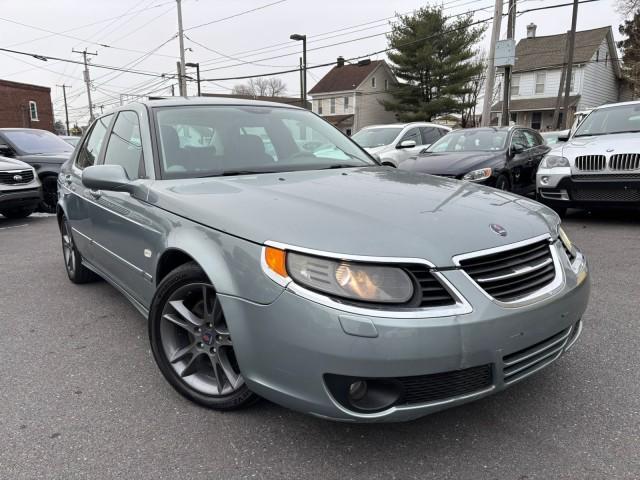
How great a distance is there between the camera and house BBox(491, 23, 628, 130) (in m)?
32.1

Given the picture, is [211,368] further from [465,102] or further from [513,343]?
[465,102]

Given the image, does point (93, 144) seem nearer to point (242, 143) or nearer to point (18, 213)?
point (242, 143)

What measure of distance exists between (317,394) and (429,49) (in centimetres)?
3497

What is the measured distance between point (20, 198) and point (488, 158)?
7543mm

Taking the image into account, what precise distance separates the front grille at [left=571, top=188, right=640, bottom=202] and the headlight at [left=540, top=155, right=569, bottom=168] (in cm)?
39

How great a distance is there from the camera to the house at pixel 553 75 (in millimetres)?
32094

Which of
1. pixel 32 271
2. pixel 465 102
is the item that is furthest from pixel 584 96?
pixel 32 271

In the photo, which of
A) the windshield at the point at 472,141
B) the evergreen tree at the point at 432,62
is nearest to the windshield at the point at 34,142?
the windshield at the point at 472,141

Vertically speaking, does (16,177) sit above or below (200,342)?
above

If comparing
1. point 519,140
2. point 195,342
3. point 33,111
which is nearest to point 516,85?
point 519,140

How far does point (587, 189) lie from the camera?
20.4ft

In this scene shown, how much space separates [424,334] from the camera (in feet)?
5.55

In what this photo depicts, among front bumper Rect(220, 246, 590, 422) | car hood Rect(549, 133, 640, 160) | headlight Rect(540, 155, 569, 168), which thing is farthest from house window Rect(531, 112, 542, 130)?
front bumper Rect(220, 246, 590, 422)

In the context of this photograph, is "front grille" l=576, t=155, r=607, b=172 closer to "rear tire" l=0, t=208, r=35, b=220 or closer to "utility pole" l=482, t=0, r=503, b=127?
"utility pole" l=482, t=0, r=503, b=127
